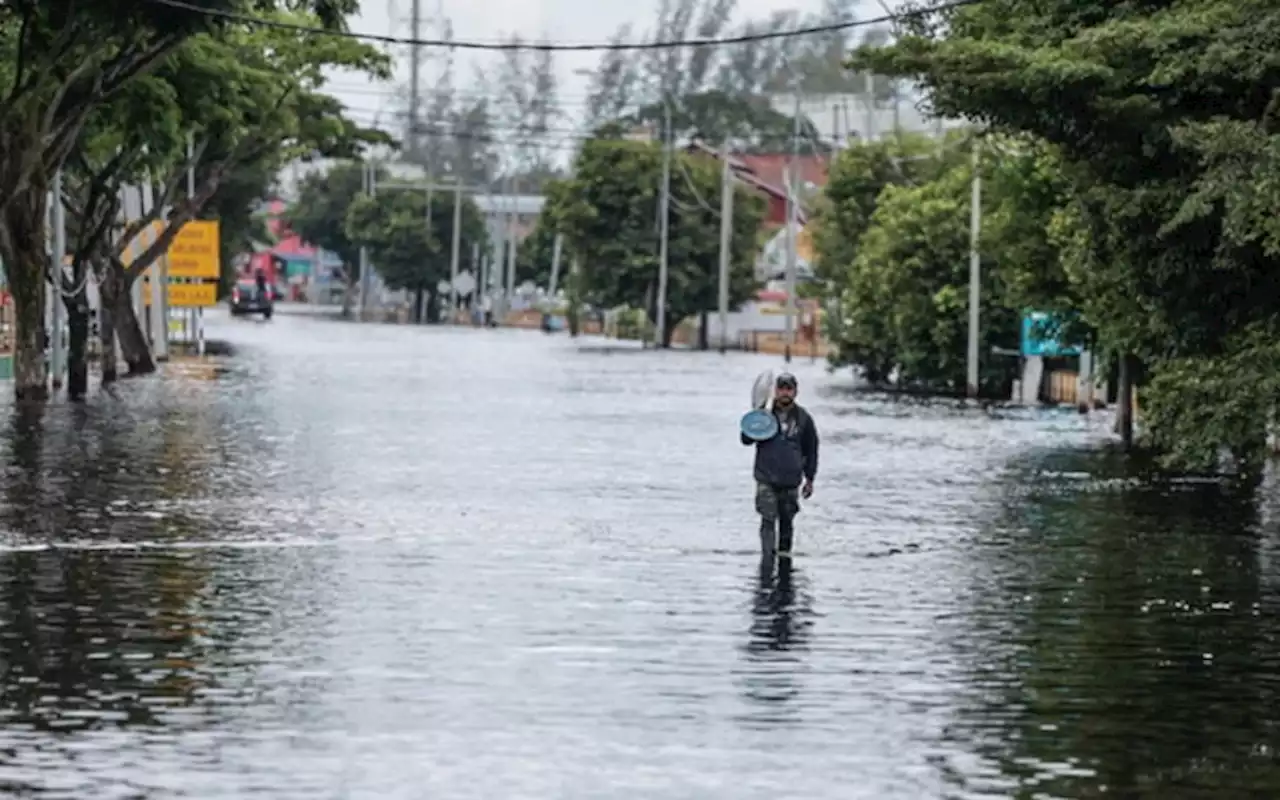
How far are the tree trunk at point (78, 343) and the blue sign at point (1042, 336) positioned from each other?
16.5 meters

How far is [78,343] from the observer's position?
52.0m

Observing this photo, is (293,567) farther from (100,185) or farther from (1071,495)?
(100,185)

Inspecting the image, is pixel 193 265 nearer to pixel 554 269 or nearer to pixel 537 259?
pixel 554 269

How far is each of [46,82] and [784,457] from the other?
892 inches

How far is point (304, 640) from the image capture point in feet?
51.9

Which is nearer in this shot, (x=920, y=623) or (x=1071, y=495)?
(x=920, y=623)

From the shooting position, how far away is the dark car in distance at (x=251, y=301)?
153125mm

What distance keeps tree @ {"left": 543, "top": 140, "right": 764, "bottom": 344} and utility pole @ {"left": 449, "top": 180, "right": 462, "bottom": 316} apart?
40.2 m

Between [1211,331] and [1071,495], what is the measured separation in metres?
5.42

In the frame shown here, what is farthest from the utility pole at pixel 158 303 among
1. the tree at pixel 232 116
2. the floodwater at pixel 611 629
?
the floodwater at pixel 611 629

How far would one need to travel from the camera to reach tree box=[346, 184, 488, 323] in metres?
165

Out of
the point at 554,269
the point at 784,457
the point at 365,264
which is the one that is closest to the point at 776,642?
the point at 784,457

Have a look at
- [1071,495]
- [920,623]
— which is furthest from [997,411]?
[920,623]

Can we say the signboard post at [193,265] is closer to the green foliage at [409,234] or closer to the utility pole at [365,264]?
the green foliage at [409,234]
